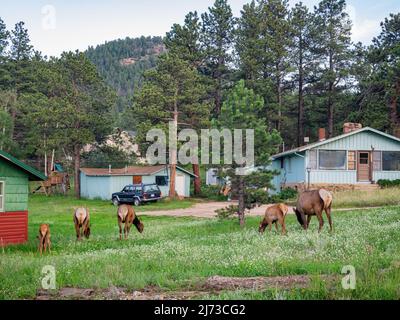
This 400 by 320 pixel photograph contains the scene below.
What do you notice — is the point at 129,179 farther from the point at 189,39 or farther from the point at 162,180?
the point at 189,39

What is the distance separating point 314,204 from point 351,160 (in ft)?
102

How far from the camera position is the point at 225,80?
73438mm

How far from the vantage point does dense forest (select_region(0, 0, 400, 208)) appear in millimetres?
57938

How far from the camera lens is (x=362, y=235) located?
53.5 ft

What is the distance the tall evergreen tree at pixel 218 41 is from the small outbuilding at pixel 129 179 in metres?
14.4

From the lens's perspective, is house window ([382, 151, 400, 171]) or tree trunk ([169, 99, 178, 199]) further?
tree trunk ([169, 99, 178, 199])

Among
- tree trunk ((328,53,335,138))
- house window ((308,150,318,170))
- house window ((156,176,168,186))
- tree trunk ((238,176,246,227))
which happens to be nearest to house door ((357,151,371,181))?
house window ((308,150,318,170))

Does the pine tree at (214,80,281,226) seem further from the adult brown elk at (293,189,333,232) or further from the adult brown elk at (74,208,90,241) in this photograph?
the adult brown elk at (74,208,90,241)

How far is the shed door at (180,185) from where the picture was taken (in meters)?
59.7

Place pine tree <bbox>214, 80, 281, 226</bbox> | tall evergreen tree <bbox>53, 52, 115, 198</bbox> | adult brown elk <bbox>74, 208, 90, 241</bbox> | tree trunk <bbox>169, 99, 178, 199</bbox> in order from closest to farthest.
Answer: adult brown elk <bbox>74, 208, 90, 241</bbox> → pine tree <bbox>214, 80, 281, 226</bbox> → tree trunk <bbox>169, 99, 178, 199</bbox> → tall evergreen tree <bbox>53, 52, 115, 198</bbox>

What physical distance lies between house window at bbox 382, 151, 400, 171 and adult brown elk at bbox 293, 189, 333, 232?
32150 mm

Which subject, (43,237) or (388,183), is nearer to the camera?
(43,237)

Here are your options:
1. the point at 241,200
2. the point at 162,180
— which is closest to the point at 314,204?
the point at 241,200
